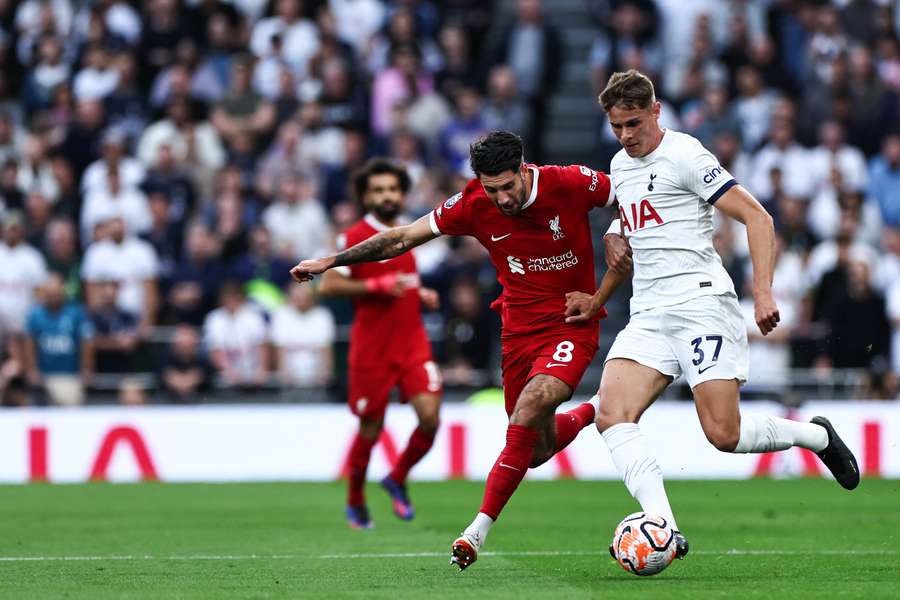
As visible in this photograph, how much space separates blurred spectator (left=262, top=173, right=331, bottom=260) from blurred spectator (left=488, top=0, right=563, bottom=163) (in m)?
3.12

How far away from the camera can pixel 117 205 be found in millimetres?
20141

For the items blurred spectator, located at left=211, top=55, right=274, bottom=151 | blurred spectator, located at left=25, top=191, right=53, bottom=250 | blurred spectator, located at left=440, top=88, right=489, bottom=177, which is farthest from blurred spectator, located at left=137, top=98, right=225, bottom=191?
blurred spectator, located at left=440, top=88, right=489, bottom=177

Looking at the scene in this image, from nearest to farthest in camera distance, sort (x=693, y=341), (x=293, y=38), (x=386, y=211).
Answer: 1. (x=693, y=341)
2. (x=386, y=211)
3. (x=293, y=38)

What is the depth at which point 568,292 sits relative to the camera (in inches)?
378

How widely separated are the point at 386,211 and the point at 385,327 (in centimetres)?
88

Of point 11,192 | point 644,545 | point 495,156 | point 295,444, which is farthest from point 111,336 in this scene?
point 644,545

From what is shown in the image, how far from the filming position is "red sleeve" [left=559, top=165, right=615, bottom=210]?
9.43 m

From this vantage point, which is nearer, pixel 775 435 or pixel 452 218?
pixel 775 435

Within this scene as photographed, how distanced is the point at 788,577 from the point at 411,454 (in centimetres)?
421

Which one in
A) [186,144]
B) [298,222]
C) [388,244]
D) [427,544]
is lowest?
[427,544]

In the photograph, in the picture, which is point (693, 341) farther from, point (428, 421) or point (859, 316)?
point (859, 316)

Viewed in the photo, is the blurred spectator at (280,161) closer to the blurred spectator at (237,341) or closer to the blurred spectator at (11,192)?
the blurred spectator at (237,341)

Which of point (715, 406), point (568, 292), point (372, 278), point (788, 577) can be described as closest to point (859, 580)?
point (788, 577)

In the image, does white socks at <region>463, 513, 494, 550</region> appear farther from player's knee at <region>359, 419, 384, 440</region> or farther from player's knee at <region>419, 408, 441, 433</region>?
player's knee at <region>359, 419, 384, 440</region>
